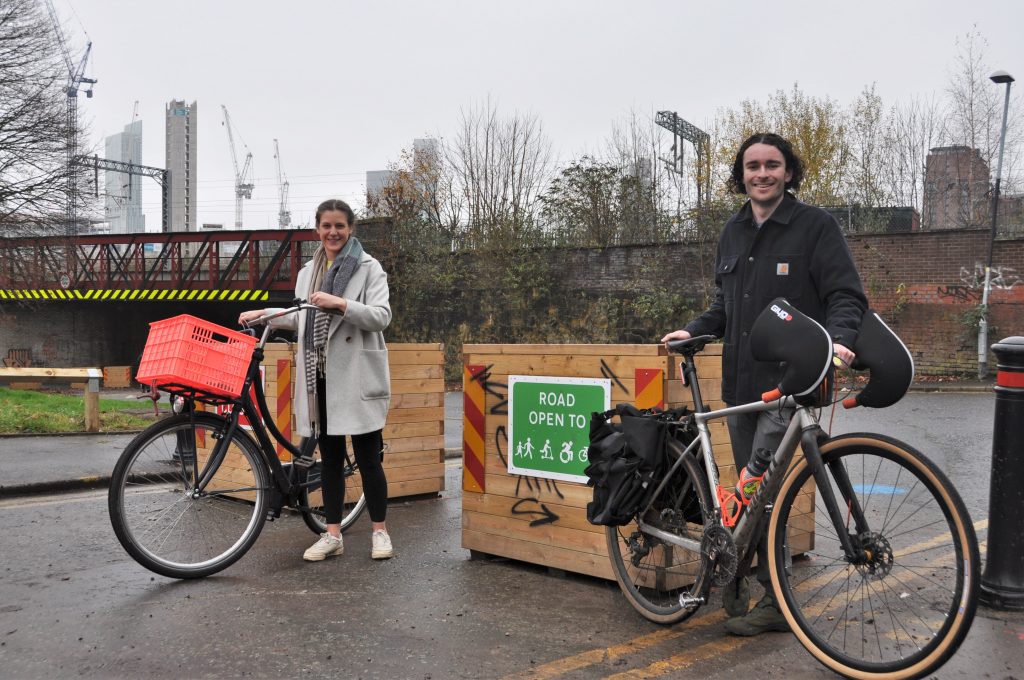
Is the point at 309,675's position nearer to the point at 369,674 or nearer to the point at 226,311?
the point at 369,674

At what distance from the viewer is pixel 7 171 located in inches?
1019

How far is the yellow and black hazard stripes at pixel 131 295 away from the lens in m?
32.4

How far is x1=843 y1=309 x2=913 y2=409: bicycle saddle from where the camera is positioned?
3.27 meters

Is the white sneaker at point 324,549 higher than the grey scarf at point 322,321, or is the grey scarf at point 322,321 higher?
the grey scarf at point 322,321

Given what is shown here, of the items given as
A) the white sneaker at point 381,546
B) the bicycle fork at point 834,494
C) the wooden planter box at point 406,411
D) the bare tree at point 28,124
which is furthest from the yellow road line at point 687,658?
the bare tree at point 28,124

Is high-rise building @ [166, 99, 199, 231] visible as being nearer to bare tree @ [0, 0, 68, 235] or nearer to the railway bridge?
the railway bridge

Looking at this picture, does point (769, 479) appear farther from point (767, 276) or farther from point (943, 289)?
point (943, 289)

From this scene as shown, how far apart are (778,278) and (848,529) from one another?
116 centimetres

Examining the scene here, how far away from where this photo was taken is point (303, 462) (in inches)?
212

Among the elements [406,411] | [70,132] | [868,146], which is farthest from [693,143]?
[406,411]

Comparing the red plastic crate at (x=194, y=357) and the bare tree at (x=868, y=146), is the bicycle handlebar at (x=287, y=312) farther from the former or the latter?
the bare tree at (x=868, y=146)

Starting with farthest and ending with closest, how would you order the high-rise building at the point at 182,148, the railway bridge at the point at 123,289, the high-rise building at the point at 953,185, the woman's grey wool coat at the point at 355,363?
the high-rise building at the point at 182,148
the railway bridge at the point at 123,289
the high-rise building at the point at 953,185
the woman's grey wool coat at the point at 355,363

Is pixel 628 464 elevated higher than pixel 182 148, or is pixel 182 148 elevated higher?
pixel 182 148

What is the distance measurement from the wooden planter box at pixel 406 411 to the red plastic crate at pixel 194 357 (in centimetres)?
169
